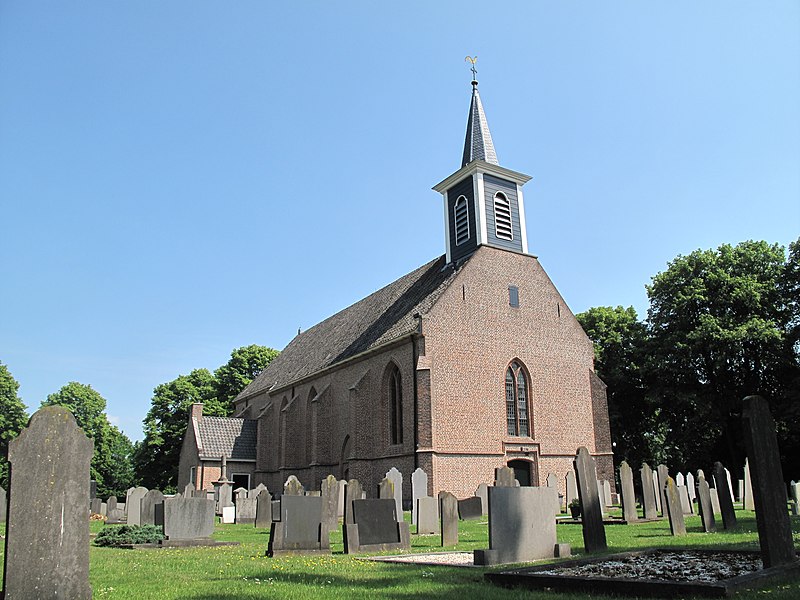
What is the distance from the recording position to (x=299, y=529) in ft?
42.1

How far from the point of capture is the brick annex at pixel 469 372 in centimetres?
2741

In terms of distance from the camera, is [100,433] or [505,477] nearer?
[505,477]

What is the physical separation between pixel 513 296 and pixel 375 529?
61.6ft

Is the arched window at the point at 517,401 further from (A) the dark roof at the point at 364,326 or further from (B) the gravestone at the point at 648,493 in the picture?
(B) the gravestone at the point at 648,493

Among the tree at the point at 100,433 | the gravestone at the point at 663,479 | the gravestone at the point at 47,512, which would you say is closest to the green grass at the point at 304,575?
the gravestone at the point at 47,512

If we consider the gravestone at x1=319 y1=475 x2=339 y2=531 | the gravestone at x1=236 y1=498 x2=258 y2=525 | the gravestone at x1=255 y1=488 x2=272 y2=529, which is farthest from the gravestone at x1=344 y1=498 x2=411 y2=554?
the gravestone at x1=236 y1=498 x2=258 y2=525

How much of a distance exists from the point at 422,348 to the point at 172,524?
14.1 metres

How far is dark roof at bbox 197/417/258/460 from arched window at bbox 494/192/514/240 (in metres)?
21.1

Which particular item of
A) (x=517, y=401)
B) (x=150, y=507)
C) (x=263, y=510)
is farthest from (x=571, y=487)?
(x=150, y=507)

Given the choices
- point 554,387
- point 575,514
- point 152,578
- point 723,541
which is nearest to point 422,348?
point 554,387

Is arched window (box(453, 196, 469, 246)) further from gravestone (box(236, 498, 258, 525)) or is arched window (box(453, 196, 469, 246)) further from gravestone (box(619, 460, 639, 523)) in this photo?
gravestone (box(619, 460, 639, 523))

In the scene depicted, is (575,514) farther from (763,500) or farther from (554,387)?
(763,500)

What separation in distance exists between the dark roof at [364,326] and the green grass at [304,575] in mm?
15879

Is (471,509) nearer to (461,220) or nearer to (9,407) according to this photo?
(461,220)
